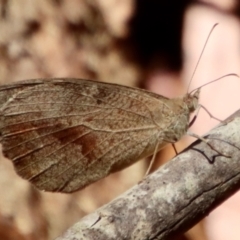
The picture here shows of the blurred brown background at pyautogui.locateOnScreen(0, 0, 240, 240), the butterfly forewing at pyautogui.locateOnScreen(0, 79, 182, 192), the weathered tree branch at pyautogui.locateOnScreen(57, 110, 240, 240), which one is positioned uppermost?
the blurred brown background at pyautogui.locateOnScreen(0, 0, 240, 240)

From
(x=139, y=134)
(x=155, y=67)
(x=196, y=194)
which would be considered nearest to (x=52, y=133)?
(x=139, y=134)

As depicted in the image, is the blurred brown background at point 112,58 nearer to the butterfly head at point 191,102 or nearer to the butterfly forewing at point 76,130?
the butterfly forewing at point 76,130

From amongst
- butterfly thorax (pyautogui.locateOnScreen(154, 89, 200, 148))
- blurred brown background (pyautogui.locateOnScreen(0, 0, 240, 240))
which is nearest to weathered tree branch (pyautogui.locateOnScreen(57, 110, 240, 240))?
butterfly thorax (pyautogui.locateOnScreen(154, 89, 200, 148))

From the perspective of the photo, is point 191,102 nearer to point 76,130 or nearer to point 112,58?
point 76,130

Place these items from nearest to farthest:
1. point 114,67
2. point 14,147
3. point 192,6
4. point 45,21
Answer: point 14,147 → point 45,21 → point 114,67 → point 192,6

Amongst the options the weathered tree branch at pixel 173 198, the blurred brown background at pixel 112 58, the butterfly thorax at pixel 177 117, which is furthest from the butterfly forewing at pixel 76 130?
the blurred brown background at pixel 112 58

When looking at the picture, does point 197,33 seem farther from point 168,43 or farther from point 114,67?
point 114,67

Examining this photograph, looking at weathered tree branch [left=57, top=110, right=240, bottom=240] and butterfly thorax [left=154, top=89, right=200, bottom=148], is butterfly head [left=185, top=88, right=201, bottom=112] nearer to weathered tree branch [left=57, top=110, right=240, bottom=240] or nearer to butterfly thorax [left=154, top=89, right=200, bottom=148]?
butterfly thorax [left=154, top=89, right=200, bottom=148]

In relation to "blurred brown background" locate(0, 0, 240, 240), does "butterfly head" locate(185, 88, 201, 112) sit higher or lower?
lower

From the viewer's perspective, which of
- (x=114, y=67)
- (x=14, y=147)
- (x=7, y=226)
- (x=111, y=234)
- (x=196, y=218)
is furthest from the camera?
(x=114, y=67)
